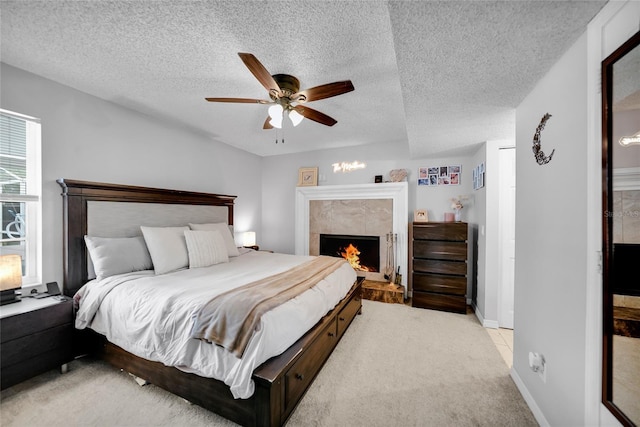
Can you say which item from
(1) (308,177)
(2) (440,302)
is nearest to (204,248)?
(1) (308,177)

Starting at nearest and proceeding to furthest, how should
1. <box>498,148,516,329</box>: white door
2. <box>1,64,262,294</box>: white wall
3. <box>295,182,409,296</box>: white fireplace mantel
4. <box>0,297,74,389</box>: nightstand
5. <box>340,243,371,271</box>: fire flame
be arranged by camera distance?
<box>0,297,74,389</box>: nightstand, <box>1,64,262,294</box>: white wall, <box>498,148,516,329</box>: white door, <box>295,182,409,296</box>: white fireplace mantel, <box>340,243,371,271</box>: fire flame

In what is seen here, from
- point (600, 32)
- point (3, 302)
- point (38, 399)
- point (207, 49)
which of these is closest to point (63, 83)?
point (207, 49)

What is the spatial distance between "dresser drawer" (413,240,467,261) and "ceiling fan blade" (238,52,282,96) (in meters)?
2.77

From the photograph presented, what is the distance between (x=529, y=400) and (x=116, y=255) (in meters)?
3.62

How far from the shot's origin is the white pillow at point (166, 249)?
254 cm

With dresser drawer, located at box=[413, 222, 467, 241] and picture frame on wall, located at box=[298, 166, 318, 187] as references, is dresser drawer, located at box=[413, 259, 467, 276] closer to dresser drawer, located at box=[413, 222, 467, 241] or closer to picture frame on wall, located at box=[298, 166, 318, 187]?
dresser drawer, located at box=[413, 222, 467, 241]

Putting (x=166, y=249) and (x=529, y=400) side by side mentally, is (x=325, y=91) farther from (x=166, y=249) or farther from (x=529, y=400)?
(x=529, y=400)

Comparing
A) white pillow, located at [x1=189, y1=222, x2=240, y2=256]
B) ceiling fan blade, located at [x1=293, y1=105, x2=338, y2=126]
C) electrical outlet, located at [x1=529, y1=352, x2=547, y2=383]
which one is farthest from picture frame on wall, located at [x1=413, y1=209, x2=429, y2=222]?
white pillow, located at [x1=189, y1=222, x2=240, y2=256]

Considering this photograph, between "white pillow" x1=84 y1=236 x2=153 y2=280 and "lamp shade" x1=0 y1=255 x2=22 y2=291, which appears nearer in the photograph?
"lamp shade" x1=0 y1=255 x2=22 y2=291

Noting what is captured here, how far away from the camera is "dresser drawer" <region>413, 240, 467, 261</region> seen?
3391 millimetres

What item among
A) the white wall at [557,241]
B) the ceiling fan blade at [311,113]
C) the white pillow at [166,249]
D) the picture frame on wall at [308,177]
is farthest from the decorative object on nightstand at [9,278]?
the white wall at [557,241]

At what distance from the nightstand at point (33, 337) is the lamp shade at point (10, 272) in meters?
0.15

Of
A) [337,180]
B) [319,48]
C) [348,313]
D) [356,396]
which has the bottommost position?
[356,396]

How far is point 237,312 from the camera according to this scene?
1.52 m
